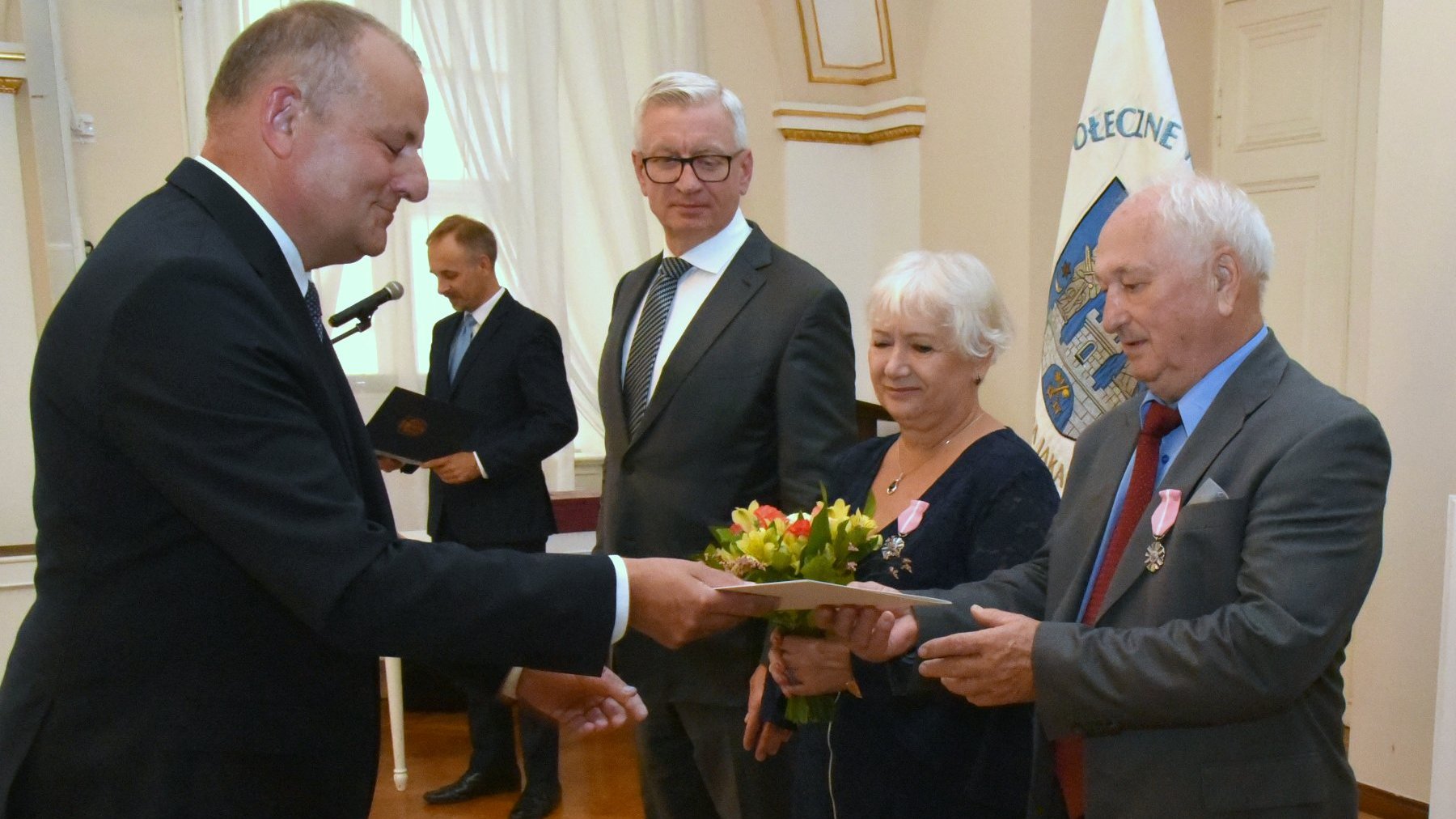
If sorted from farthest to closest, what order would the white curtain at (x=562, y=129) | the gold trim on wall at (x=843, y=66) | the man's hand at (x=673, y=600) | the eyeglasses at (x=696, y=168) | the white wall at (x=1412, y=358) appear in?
1. the gold trim on wall at (x=843, y=66)
2. the white curtain at (x=562, y=129)
3. the white wall at (x=1412, y=358)
4. the eyeglasses at (x=696, y=168)
5. the man's hand at (x=673, y=600)

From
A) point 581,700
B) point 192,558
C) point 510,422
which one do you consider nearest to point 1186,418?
point 581,700

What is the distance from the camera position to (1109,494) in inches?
76.8

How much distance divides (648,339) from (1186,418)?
1.15 m

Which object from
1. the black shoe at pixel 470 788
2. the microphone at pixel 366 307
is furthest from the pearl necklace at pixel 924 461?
the black shoe at pixel 470 788

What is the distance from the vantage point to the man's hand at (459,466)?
4.19 metres

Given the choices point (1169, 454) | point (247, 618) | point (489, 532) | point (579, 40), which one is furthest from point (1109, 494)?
point (579, 40)

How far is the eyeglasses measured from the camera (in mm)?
2564

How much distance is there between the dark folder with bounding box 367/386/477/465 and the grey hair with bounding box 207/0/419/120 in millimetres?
2422

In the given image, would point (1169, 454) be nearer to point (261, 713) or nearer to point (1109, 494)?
point (1109, 494)

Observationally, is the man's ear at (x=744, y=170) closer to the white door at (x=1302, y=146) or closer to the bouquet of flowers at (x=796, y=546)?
the bouquet of flowers at (x=796, y=546)

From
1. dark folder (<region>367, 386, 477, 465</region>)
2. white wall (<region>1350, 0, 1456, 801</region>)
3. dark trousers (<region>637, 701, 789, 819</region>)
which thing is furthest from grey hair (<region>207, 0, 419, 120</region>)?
white wall (<region>1350, 0, 1456, 801</region>)

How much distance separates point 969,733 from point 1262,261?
2.96 feet

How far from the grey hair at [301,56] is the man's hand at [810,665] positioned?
113 cm

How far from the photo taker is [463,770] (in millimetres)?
4746
